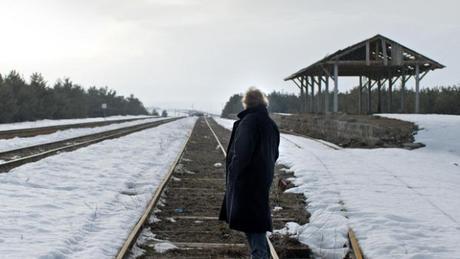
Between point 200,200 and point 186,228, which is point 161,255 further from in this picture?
point 200,200

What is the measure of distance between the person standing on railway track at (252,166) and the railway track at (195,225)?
3.39 feet

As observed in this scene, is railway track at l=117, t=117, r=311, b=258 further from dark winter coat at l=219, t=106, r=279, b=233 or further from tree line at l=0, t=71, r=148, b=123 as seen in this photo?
tree line at l=0, t=71, r=148, b=123

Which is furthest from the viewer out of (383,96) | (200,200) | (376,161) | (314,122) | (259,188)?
(383,96)

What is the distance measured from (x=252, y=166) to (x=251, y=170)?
4cm

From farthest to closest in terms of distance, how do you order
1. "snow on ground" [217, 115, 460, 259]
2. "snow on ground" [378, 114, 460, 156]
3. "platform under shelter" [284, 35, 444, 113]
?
"platform under shelter" [284, 35, 444, 113], "snow on ground" [378, 114, 460, 156], "snow on ground" [217, 115, 460, 259]

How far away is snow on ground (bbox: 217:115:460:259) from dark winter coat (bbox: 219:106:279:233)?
173 centimetres

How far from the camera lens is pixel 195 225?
728 centimetres

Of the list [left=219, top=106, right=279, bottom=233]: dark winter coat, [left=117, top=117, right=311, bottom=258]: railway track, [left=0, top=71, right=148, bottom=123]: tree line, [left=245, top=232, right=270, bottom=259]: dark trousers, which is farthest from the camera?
[left=0, top=71, right=148, bottom=123]: tree line

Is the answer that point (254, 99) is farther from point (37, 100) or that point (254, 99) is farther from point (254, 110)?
point (37, 100)

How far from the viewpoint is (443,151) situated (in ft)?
54.9

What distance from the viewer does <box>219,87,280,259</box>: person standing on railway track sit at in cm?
455

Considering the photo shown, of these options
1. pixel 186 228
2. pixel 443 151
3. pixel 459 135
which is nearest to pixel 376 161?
pixel 443 151

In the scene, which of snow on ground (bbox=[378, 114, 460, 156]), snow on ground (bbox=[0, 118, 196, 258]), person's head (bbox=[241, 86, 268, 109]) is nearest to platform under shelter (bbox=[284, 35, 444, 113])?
snow on ground (bbox=[378, 114, 460, 156])

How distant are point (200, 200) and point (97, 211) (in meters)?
2.03
